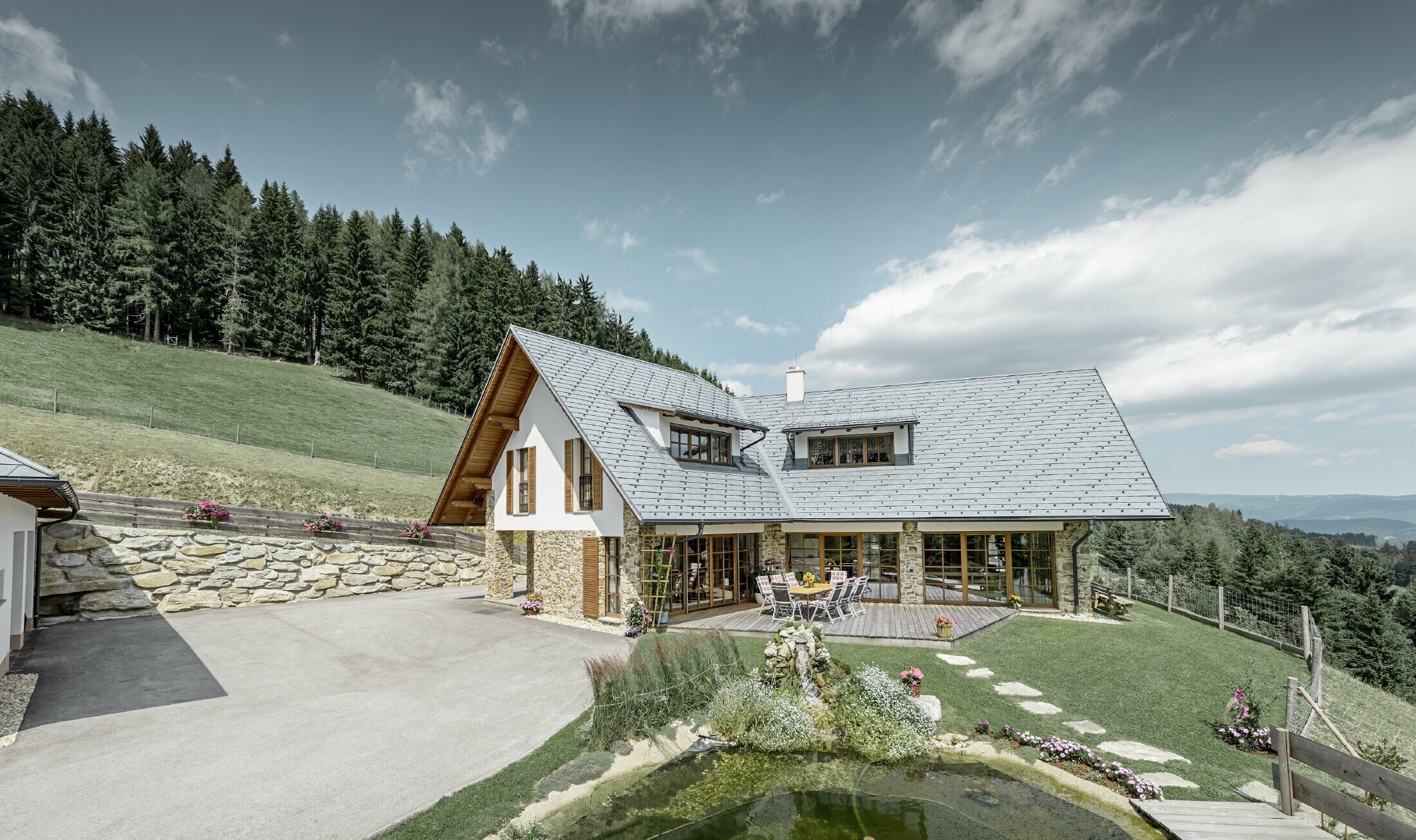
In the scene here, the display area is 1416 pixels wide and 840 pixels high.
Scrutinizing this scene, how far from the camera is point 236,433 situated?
2689 centimetres

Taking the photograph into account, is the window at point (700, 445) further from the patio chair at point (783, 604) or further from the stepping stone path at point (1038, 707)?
the stepping stone path at point (1038, 707)

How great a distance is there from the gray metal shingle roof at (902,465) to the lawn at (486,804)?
6291mm

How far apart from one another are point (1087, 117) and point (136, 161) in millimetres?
72260

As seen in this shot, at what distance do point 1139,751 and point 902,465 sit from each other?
11.0m

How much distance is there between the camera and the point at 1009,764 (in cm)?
714

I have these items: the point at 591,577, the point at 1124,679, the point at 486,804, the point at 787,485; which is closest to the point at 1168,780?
the point at 1124,679

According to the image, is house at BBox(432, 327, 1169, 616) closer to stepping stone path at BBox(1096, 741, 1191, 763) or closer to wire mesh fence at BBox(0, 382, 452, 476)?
stepping stone path at BBox(1096, 741, 1191, 763)

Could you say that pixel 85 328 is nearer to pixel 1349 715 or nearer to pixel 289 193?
pixel 289 193

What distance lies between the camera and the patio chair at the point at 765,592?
579 inches

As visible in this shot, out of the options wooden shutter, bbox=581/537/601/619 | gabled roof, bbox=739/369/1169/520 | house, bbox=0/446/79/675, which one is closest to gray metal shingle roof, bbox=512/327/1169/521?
gabled roof, bbox=739/369/1169/520

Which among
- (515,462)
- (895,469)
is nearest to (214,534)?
(515,462)

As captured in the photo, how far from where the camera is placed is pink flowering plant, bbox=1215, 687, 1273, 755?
7.50 metres

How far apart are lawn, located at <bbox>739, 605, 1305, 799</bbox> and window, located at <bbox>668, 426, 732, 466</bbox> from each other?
5.91m

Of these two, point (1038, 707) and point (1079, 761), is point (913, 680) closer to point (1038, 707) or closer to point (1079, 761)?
point (1038, 707)
